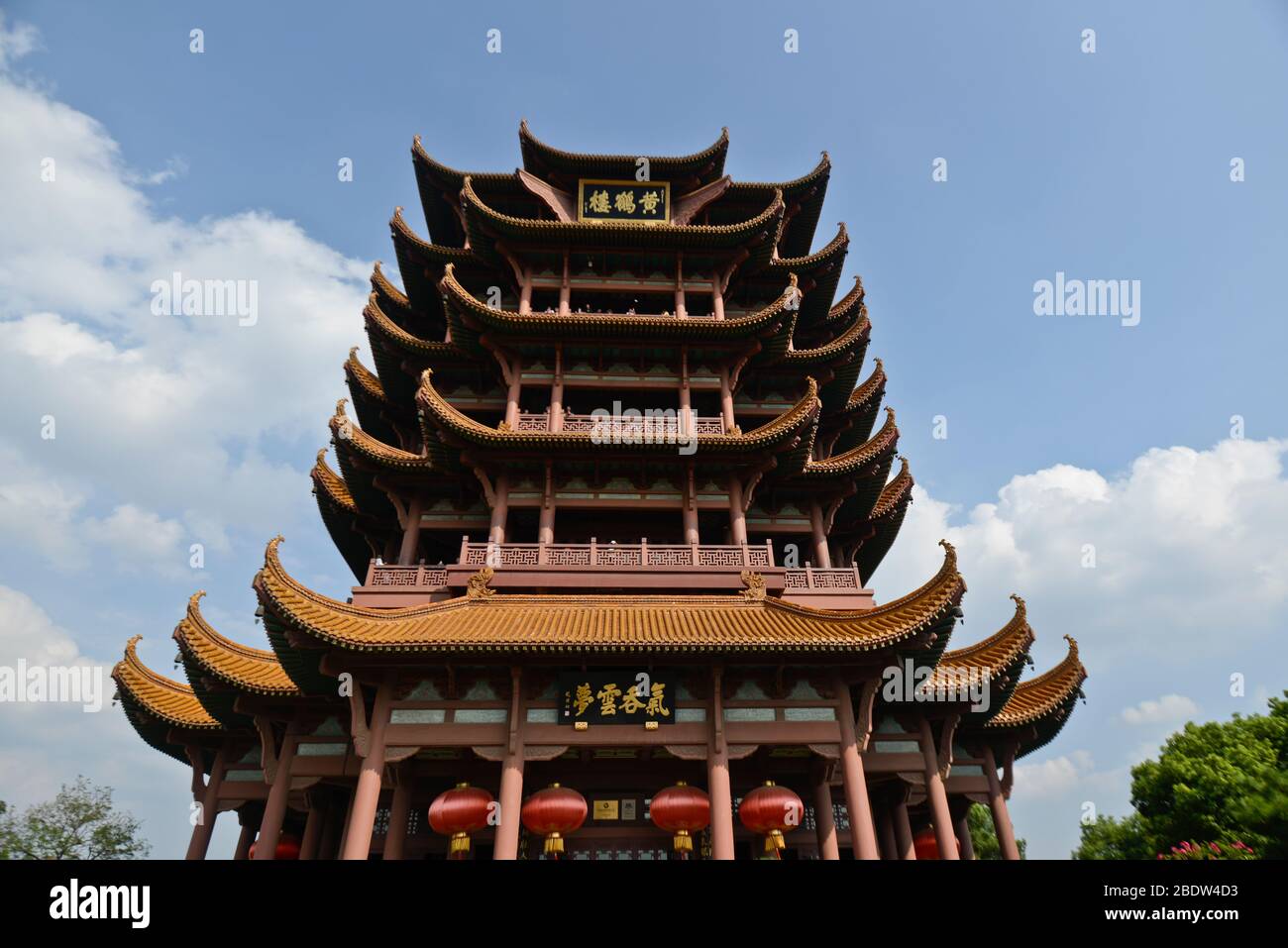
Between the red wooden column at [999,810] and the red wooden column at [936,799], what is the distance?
1.20m

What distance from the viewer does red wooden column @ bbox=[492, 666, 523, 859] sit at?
36.2 feet

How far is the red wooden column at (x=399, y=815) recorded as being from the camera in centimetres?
1275

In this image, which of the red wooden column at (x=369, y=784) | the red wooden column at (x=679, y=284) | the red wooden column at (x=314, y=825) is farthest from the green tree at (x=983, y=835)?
the red wooden column at (x=369, y=784)

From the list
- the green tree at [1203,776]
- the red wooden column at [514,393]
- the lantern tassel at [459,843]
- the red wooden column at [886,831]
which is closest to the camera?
the lantern tassel at [459,843]

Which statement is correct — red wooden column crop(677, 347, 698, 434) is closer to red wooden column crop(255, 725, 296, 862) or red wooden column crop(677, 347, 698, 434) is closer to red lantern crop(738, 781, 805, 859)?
red lantern crop(738, 781, 805, 859)

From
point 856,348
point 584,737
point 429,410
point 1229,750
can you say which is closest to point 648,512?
point 429,410

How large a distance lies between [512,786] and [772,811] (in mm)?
4146

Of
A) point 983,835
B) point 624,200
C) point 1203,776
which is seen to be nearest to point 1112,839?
point 983,835

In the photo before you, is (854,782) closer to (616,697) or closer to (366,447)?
(616,697)

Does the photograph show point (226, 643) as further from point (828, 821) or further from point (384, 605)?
point (828, 821)

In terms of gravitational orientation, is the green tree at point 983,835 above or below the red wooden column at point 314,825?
below

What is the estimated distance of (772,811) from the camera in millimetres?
11539
